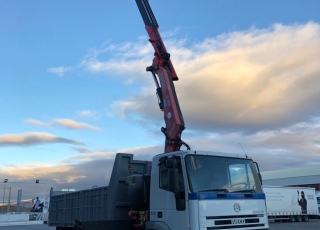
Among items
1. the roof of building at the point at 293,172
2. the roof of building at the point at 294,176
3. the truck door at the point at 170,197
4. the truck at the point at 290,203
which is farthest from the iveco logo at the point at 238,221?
the roof of building at the point at 293,172

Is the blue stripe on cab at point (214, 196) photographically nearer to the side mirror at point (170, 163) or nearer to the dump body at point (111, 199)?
the side mirror at point (170, 163)

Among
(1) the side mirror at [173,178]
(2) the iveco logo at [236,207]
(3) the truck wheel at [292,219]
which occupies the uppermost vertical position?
(1) the side mirror at [173,178]

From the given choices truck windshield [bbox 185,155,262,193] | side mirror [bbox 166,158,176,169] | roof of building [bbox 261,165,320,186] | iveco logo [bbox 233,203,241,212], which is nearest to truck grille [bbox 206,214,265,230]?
iveco logo [bbox 233,203,241,212]

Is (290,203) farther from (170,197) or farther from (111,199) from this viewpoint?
(170,197)

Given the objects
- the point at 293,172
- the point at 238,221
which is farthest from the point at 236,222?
the point at 293,172

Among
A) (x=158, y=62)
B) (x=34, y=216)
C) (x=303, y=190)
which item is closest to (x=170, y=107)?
(x=158, y=62)

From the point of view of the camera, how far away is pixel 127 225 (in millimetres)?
9141

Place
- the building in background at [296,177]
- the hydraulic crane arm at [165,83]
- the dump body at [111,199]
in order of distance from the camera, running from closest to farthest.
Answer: the dump body at [111,199]
the hydraulic crane arm at [165,83]
the building in background at [296,177]

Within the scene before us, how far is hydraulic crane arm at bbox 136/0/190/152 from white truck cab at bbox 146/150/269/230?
8.21ft

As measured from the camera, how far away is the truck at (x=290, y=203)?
3547 centimetres

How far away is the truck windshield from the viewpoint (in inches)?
296

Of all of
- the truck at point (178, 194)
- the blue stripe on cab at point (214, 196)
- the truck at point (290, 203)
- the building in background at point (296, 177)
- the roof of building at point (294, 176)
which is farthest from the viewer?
the roof of building at point (294, 176)

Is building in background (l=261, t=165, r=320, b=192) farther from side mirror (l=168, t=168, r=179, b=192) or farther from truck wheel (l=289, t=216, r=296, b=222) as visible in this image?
side mirror (l=168, t=168, r=179, b=192)

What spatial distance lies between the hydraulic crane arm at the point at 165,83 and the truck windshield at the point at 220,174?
246cm
